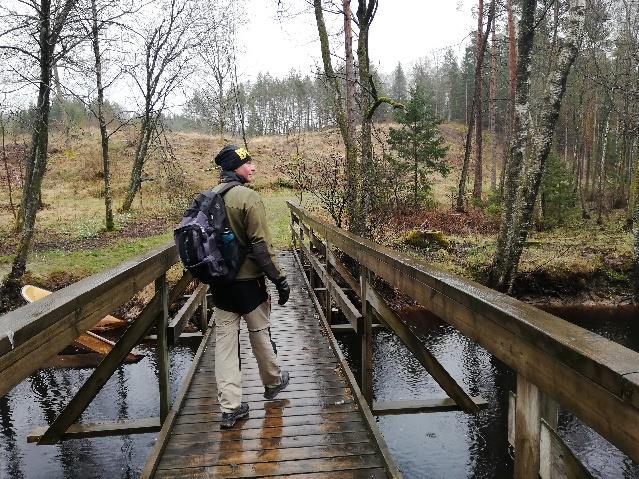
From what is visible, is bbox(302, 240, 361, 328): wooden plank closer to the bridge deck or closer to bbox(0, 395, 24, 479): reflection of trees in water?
the bridge deck

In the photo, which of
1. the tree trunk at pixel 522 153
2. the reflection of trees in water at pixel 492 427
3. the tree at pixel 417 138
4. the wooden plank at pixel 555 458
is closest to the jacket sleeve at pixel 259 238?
the wooden plank at pixel 555 458

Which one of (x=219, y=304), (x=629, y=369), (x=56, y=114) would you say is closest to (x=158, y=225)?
(x=219, y=304)

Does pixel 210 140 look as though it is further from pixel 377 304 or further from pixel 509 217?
pixel 377 304

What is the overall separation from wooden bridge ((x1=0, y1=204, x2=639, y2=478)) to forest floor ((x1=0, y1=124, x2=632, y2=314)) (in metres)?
5.23

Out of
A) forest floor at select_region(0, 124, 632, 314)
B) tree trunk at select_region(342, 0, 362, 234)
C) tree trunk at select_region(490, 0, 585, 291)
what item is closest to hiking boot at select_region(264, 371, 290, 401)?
forest floor at select_region(0, 124, 632, 314)

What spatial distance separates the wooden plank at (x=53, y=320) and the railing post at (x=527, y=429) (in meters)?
1.64

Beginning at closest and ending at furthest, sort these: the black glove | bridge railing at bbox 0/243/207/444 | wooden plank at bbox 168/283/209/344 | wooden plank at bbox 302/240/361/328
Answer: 1. bridge railing at bbox 0/243/207/444
2. the black glove
3. wooden plank at bbox 168/283/209/344
4. wooden plank at bbox 302/240/361/328

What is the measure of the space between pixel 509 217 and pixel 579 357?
34.4 feet

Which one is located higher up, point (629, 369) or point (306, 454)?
point (629, 369)

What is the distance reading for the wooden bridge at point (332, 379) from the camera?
1.32 metres

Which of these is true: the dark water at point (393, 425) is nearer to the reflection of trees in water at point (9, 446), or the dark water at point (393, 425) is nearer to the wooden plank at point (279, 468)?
the reflection of trees in water at point (9, 446)

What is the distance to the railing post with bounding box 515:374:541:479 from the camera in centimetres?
159

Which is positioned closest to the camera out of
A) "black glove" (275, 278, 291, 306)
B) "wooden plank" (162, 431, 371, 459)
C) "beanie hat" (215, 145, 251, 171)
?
"wooden plank" (162, 431, 371, 459)

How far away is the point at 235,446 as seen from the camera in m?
3.45
